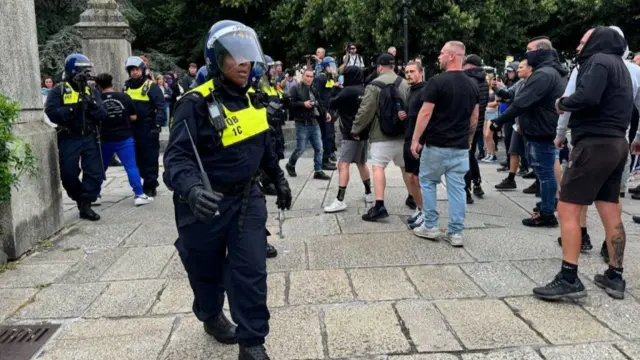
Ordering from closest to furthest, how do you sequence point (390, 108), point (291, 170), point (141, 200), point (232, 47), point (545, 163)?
1. point (232, 47)
2. point (545, 163)
3. point (390, 108)
4. point (141, 200)
5. point (291, 170)

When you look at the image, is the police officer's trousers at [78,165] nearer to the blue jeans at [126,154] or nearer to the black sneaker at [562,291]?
the blue jeans at [126,154]

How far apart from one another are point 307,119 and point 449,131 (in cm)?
423

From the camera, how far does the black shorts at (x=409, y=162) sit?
20.0 feet

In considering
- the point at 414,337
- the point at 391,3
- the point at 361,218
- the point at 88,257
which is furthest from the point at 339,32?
the point at 414,337

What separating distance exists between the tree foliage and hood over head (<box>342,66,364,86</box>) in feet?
27.5

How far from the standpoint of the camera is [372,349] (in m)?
3.24

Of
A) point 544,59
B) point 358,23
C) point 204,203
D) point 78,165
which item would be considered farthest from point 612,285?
point 358,23

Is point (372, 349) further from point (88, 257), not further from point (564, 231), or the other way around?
point (88, 257)

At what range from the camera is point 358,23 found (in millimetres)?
16625

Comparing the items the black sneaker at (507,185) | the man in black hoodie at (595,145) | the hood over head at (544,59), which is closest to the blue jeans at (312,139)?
the black sneaker at (507,185)

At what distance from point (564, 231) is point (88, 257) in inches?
168

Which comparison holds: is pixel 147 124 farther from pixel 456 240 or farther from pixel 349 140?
pixel 456 240

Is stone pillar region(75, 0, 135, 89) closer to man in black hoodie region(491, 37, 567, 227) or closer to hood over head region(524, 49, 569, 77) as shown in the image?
man in black hoodie region(491, 37, 567, 227)

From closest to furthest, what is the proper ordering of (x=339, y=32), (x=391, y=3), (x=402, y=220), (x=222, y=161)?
(x=222, y=161)
(x=402, y=220)
(x=391, y=3)
(x=339, y=32)
